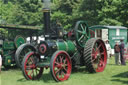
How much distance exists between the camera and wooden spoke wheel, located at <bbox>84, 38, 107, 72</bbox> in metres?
8.70

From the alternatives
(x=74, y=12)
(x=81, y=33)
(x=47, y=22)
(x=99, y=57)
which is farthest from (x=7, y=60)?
(x=74, y=12)

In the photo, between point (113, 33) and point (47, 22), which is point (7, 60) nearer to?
point (47, 22)

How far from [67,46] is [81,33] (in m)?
1.05

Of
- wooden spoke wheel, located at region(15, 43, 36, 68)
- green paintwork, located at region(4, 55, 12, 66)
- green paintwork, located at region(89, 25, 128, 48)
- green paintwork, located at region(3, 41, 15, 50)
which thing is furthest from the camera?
green paintwork, located at region(89, 25, 128, 48)

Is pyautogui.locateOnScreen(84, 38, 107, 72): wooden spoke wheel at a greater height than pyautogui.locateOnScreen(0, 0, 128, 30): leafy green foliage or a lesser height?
lesser

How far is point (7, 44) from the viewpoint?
11531 millimetres

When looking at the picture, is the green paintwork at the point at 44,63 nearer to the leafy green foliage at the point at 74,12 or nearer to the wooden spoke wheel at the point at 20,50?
the wooden spoke wheel at the point at 20,50

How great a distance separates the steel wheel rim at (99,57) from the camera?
923 centimetres

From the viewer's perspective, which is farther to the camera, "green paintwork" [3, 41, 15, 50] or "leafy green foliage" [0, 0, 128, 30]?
"leafy green foliage" [0, 0, 128, 30]

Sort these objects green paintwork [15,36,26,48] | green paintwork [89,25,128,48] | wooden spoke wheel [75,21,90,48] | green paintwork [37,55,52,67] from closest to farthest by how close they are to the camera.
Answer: green paintwork [37,55,52,67]
wooden spoke wheel [75,21,90,48]
green paintwork [15,36,26,48]
green paintwork [89,25,128,48]

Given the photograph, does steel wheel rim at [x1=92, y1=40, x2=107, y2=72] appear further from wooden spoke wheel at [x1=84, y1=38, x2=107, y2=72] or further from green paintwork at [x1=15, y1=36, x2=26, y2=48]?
green paintwork at [x1=15, y1=36, x2=26, y2=48]

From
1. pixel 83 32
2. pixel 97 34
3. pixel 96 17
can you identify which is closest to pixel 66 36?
pixel 83 32

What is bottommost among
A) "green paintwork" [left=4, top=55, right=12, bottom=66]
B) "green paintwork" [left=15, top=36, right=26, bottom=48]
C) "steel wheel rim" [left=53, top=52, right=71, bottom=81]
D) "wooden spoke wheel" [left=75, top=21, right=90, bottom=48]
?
"green paintwork" [left=4, top=55, right=12, bottom=66]

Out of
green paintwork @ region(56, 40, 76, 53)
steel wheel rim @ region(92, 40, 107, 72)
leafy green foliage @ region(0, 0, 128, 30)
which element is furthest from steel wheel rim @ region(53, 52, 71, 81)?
leafy green foliage @ region(0, 0, 128, 30)
